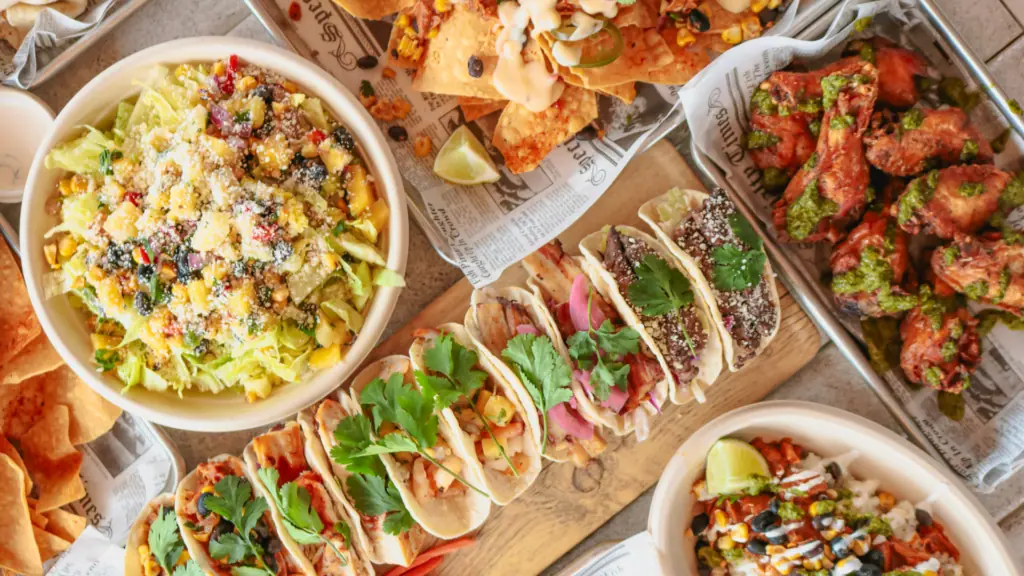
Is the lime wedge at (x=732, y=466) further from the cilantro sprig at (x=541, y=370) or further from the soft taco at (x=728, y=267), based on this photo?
the cilantro sprig at (x=541, y=370)

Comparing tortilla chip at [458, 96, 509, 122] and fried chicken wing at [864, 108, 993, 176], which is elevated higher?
tortilla chip at [458, 96, 509, 122]

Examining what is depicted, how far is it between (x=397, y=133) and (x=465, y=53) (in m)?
0.43

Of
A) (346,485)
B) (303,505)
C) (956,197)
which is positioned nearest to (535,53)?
(956,197)

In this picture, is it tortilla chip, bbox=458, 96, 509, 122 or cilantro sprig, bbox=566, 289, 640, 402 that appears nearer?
cilantro sprig, bbox=566, 289, 640, 402

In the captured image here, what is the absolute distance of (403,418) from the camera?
8.56 ft

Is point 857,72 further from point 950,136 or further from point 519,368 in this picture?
point 519,368

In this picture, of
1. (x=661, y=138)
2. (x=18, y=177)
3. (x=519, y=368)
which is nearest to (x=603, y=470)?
(x=519, y=368)

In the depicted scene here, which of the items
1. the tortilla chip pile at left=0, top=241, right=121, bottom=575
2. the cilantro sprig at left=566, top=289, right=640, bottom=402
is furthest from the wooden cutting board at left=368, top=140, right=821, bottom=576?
the tortilla chip pile at left=0, top=241, right=121, bottom=575

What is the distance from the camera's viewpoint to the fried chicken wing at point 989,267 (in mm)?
2736

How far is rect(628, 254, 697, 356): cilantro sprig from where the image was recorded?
2.60 metres

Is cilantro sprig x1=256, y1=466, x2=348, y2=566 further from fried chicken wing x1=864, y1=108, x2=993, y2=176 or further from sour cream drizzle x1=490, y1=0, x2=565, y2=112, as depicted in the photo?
fried chicken wing x1=864, y1=108, x2=993, y2=176

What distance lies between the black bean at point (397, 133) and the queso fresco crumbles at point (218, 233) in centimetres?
32

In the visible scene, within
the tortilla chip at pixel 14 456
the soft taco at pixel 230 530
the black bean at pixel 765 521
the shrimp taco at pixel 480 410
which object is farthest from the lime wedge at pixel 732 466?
the tortilla chip at pixel 14 456

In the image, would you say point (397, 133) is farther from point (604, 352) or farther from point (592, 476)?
point (592, 476)
